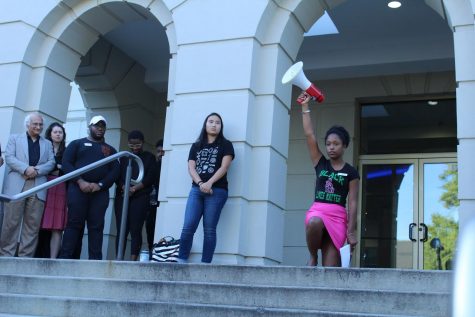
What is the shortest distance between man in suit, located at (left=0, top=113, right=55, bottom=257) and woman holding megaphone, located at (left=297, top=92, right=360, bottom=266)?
3.49 meters

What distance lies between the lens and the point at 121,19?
33.3 ft

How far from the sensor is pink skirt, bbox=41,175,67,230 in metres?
7.95

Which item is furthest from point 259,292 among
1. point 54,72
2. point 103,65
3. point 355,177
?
point 103,65

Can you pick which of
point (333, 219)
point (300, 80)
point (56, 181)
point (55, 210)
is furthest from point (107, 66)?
point (333, 219)

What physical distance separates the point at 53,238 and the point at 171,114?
7.05ft

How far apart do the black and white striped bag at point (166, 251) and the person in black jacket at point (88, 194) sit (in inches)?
33.7

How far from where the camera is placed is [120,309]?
4.99 m

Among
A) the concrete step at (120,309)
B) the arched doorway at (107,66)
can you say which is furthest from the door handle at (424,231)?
the concrete step at (120,309)

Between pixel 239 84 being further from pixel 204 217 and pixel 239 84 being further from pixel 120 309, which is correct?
pixel 120 309

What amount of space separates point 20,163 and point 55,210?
2.29 feet

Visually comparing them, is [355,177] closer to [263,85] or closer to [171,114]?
[263,85]

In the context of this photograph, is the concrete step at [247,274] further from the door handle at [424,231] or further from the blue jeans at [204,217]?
the door handle at [424,231]

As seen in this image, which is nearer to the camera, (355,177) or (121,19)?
(355,177)

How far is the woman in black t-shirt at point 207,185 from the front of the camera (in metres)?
7.00
